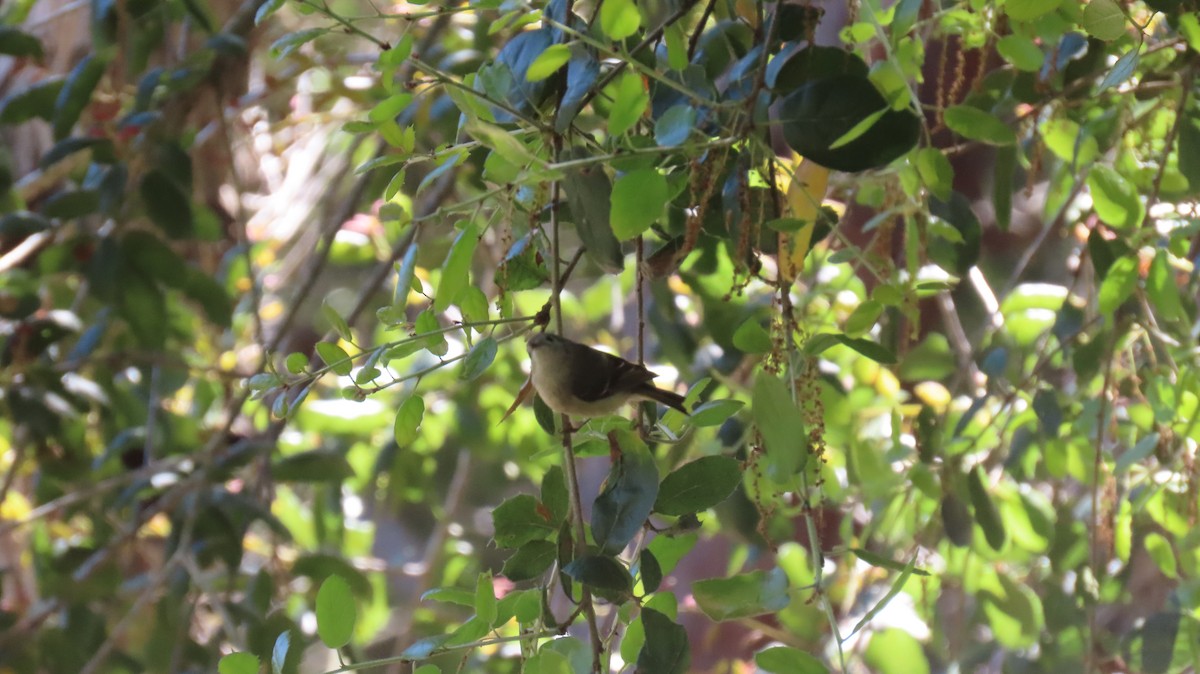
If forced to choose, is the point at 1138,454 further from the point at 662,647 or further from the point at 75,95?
the point at 75,95

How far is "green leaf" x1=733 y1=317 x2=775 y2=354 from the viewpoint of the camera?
61 centimetres

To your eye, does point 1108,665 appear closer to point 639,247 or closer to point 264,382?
point 639,247

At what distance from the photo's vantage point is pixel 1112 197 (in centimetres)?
75

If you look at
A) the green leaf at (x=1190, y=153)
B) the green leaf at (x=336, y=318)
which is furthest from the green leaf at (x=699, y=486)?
the green leaf at (x=1190, y=153)

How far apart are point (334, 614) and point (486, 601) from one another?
8cm

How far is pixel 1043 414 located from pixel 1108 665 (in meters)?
0.44

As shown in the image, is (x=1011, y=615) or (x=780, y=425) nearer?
(x=780, y=425)

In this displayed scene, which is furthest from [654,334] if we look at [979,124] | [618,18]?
[618,18]

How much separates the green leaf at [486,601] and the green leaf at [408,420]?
0.32 ft

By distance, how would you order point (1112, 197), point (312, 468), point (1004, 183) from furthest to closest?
point (312, 468) → point (1004, 183) → point (1112, 197)

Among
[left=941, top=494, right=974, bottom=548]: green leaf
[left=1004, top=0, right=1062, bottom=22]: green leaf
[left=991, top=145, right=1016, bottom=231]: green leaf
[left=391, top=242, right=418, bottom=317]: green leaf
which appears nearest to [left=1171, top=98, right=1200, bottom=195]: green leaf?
[left=991, top=145, right=1016, bottom=231]: green leaf

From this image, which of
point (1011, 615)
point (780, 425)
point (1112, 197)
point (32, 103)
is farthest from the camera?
point (32, 103)

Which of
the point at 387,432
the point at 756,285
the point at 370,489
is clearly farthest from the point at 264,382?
the point at 370,489

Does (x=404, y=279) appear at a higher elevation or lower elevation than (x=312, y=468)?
higher
